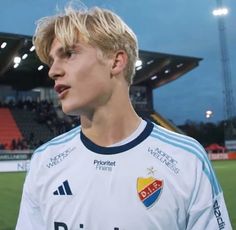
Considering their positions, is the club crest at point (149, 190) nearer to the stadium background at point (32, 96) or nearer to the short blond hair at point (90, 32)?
the short blond hair at point (90, 32)

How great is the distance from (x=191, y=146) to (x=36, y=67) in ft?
128

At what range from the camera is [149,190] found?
6.04ft

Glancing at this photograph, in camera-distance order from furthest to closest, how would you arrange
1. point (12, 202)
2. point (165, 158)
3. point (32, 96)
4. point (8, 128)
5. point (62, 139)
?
point (32, 96), point (8, 128), point (12, 202), point (62, 139), point (165, 158)

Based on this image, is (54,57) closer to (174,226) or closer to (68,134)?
(68,134)

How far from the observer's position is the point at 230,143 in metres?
43.4

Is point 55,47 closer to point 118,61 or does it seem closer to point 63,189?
point 118,61

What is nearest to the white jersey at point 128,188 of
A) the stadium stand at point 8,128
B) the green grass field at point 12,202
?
the green grass field at point 12,202

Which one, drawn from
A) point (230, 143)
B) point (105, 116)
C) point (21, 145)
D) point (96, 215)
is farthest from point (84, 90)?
point (230, 143)

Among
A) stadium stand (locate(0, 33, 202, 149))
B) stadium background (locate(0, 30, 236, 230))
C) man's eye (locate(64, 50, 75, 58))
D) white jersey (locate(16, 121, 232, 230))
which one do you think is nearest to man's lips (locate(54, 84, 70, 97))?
man's eye (locate(64, 50, 75, 58))

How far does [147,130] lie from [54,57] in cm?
49

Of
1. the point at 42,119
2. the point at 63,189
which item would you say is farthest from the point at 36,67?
the point at 63,189

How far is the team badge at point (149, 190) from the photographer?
1.84m

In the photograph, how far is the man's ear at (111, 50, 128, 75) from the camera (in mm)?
2037

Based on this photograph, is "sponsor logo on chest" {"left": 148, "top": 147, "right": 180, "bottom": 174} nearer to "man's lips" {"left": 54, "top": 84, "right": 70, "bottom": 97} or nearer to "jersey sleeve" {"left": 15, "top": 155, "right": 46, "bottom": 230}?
"man's lips" {"left": 54, "top": 84, "right": 70, "bottom": 97}
